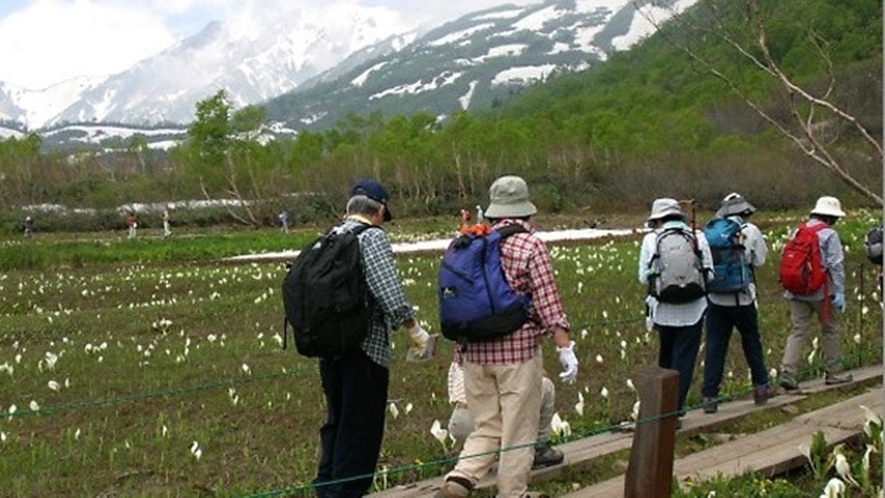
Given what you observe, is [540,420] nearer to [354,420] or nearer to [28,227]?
[354,420]

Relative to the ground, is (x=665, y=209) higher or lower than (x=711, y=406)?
higher

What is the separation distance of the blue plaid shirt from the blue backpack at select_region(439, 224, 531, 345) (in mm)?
253

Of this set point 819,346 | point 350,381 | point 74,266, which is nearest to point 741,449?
point 350,381

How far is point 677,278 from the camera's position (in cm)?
701

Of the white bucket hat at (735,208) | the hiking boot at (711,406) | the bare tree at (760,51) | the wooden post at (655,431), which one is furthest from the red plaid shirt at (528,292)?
the white bucket hat at (735,208)

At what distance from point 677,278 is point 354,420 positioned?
107 inches

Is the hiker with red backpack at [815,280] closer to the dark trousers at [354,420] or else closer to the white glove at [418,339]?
the white glove at [418,339]

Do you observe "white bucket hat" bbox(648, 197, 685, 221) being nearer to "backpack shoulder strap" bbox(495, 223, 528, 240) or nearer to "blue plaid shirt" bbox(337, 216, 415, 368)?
"backpack shoulder strap" bbox(495, 223, 528, 240)

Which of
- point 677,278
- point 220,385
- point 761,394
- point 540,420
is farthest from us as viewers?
point 761,394

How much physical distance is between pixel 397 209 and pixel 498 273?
62336 mm

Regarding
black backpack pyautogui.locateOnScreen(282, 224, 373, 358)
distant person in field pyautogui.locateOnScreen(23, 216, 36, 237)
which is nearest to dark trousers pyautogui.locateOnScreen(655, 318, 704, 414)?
black backpack pyautogui.locateOnScreen(282, 224, 373, 358)

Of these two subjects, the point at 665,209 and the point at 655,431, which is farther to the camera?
the point at 665,209

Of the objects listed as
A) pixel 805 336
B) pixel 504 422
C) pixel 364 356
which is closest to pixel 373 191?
pixel 364 356

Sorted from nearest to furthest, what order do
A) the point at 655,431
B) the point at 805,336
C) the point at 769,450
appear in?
1. the point at 655,431
2. the point at 769,450
3. the point at 805,336
